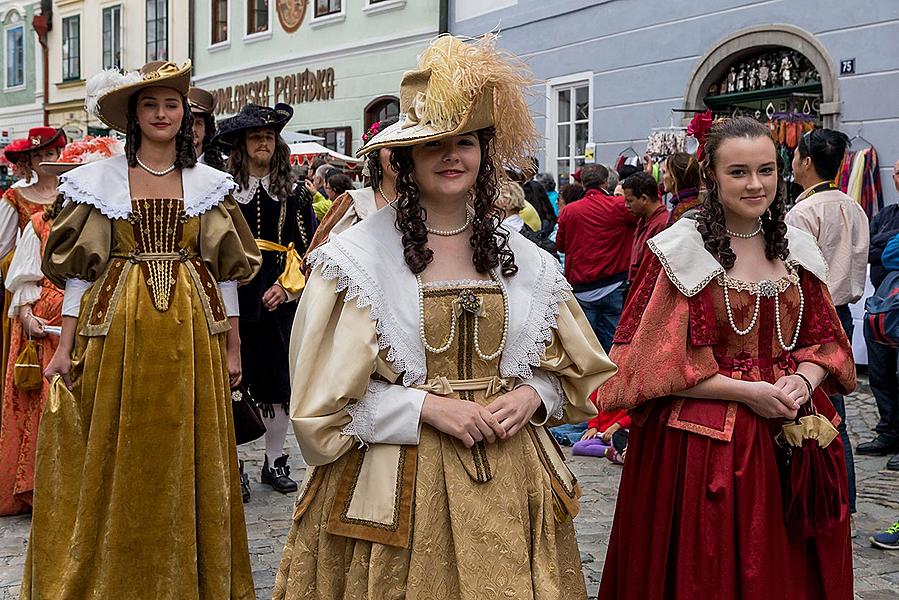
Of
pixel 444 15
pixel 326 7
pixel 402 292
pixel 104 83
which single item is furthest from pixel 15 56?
pixel 402 292

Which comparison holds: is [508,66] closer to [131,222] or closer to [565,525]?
[565,525]

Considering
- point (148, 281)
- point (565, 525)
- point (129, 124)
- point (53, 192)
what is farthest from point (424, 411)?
point (53, 192)

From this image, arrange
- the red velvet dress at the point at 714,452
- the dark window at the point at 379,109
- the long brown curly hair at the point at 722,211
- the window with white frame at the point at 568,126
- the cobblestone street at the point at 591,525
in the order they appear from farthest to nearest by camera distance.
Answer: the dark window at the point at 379,109
the window with white frame at the point at 568,126
the cobblestone street at the point at 591,525
the long brown curly hair at the point at 722,211
the red velvet dress at the point at 714,452

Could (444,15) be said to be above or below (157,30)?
below

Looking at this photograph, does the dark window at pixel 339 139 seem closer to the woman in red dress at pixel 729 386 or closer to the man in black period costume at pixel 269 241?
the man in black period costume at pixel 269 241

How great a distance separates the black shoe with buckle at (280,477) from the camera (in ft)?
17.9

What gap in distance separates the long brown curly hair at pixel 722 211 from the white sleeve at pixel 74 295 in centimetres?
211

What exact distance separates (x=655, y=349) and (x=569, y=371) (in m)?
0.47

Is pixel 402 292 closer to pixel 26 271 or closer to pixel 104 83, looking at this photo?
pixel 104 83

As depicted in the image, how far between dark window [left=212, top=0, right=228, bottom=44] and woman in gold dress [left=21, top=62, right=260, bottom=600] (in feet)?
55.1

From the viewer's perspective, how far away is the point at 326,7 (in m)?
17.0

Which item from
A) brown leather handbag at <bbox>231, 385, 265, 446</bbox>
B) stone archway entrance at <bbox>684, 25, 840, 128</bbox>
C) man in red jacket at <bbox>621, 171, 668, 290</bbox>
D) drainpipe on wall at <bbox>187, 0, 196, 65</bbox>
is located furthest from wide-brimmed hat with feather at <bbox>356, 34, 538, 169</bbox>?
drainpipe on wall at <bbox>187, 0, 196, 65</bbox>

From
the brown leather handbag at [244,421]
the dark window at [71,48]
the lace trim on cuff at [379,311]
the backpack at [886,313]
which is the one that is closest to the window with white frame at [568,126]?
the backpack at [886,313]

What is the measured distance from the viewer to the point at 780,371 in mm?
3127
